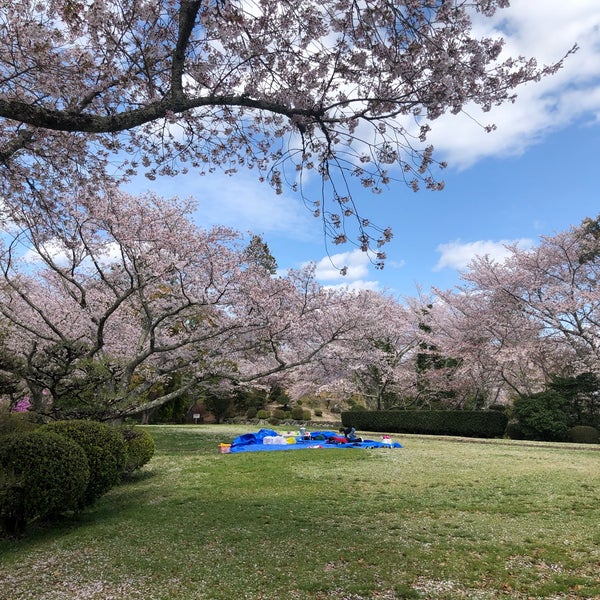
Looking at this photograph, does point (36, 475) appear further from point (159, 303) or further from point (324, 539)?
point (159, 303)

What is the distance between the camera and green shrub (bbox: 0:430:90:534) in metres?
4.80

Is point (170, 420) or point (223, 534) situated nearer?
point (223, 534)

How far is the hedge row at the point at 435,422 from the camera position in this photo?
58.2 feet

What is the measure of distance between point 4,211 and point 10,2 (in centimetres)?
358

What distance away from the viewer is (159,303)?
1336cm

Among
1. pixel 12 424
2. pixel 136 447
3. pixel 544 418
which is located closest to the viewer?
pixel 12 424

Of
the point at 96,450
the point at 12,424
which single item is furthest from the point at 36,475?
the point at 12,424

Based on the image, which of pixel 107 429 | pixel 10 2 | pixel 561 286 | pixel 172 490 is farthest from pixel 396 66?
pixel 561 286

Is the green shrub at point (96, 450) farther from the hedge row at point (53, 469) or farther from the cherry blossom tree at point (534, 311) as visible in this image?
the cherry blossom tree at point (534, 311)

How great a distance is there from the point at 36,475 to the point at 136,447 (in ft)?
10.5

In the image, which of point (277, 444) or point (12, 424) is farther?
point (277, 444)

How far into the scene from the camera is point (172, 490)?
748 cm

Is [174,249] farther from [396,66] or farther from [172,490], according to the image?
[396,66]

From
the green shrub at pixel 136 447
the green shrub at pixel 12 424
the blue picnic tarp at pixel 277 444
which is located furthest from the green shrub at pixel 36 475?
the blue picnic tarp at pixel 277 444
